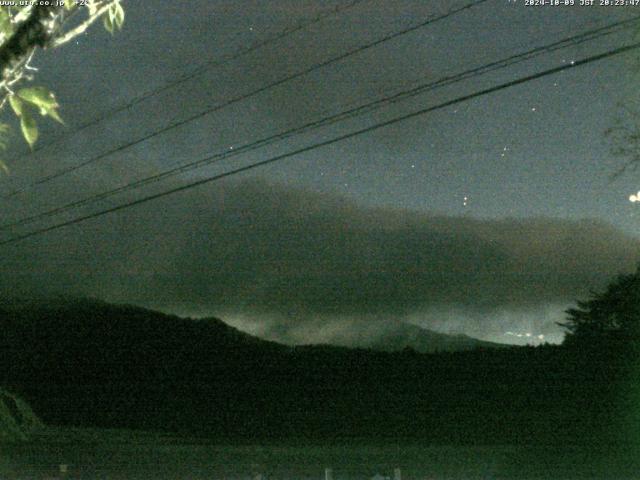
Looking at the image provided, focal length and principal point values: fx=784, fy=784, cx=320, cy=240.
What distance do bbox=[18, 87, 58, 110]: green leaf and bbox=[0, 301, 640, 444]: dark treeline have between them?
14.0 m

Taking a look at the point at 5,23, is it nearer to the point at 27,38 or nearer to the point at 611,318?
the point at 27,38

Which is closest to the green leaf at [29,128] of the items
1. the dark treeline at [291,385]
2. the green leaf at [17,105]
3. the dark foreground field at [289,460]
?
the green leaf at [17,105]

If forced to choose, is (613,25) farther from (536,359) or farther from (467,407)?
(467,407)

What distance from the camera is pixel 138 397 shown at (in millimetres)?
22266

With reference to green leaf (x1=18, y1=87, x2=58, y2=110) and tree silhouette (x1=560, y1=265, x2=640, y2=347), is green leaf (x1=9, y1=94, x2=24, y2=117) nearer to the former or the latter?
green leaf (x1=18, y1=87, x2=58, y2=110)

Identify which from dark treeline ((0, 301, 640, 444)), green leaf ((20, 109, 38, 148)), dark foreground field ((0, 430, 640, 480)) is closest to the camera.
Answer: green leaf ((20, 109, 38, 148))

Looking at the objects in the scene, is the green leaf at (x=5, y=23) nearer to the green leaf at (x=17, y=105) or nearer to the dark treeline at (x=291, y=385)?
the green leaf at (x=17, y=105)

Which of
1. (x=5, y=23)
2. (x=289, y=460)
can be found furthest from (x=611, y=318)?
(x=5, y=23)

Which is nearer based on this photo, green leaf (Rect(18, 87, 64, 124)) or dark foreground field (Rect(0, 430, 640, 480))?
green leaf (Rect(18, 87, 64, 124))

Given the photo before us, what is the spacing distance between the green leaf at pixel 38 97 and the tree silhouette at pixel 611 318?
13956mm

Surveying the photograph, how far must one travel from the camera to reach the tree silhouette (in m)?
14.9

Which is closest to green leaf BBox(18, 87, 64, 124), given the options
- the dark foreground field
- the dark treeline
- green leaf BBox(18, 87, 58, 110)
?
green leaf BBox(18, 87, 58, 110)

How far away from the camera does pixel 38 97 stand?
2.36m

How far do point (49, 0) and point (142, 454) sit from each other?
17.8 m
